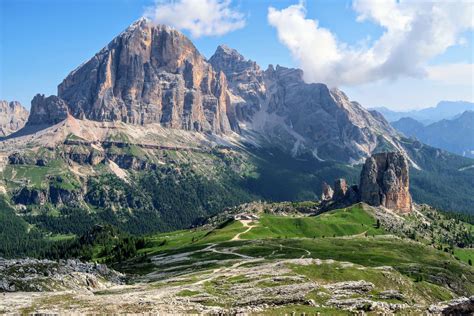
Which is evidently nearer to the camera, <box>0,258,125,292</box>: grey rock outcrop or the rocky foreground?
the rocky foreground

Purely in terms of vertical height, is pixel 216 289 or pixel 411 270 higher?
pixel 216 289

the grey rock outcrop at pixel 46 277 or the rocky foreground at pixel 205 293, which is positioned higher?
the grey rock outcrop at pixel 46 277

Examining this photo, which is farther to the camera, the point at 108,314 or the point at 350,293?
the point at 350,293

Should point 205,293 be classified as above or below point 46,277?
below

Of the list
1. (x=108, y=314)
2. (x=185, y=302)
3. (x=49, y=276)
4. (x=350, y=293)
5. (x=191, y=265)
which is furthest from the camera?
(x=191, y=265)

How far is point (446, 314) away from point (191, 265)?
426 ft

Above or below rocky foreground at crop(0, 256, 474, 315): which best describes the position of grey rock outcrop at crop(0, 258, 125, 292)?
above

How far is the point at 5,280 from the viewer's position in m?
120

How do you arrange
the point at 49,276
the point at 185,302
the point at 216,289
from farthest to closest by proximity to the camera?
the point at 49,276 < the point at 216,289 < the point at 185,302

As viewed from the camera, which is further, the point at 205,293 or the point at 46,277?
the point at 46,277

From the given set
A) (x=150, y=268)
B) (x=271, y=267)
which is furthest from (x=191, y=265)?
(x=271, y=267)

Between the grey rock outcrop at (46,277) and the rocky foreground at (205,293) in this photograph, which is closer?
the rocky foreground at (205,293)

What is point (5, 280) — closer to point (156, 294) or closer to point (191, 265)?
point (156, 294)

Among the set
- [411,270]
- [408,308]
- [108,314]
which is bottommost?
[411,270]
